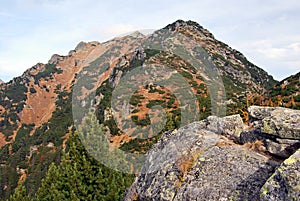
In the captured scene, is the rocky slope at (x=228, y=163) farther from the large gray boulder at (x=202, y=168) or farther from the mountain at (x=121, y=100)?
the mountain at (x=121, y=100)

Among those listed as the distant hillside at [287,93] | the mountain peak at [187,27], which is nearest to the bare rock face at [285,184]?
the distant hillside at [287,93]

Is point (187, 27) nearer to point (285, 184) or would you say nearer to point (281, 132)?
point (281, 132)

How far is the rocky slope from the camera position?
21.6 feet

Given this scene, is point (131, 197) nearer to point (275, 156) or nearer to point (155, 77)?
point (275, 156)

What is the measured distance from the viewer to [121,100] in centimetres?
8000

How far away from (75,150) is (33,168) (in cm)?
6082

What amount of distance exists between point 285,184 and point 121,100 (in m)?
75.2

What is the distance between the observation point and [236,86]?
3979 inches

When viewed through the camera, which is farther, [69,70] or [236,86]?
[69,70]

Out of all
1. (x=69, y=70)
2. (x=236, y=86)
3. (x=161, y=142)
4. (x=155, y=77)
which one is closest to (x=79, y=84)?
(x=69, y=70)

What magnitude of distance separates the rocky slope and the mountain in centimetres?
1163

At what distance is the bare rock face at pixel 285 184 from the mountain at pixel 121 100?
1543 cm

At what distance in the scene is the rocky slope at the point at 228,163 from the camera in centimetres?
658

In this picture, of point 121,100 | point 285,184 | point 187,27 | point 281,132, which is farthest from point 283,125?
point 187,27
